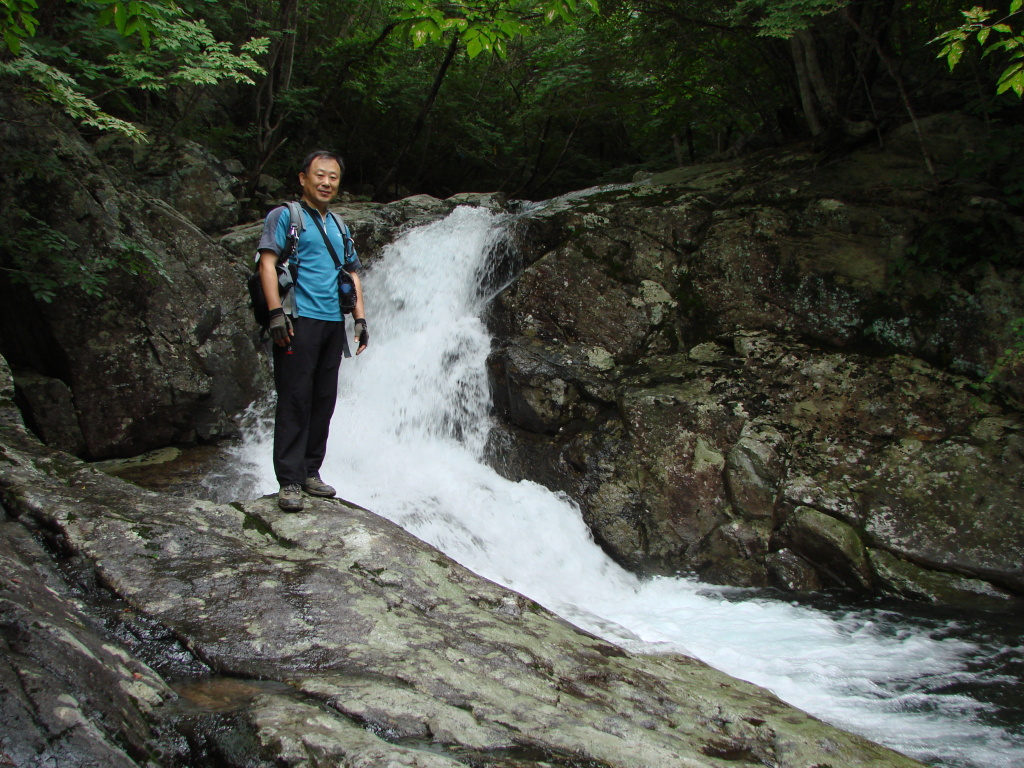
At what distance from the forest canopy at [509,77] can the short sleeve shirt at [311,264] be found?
1.11 metres

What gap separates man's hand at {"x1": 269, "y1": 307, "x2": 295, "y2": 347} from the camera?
349 centimetres

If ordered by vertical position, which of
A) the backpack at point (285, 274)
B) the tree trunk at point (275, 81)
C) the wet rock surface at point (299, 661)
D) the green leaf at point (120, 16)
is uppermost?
the tree trunk at point (275, 81)

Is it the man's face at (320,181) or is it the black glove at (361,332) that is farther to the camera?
the black glove at (361,332)

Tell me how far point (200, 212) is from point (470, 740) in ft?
31.7

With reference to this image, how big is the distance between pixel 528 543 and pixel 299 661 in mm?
3712

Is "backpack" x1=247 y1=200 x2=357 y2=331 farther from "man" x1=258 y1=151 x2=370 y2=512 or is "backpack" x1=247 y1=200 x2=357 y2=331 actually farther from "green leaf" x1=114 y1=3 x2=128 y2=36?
"green leaf" x1=114 y1=3 x2=128 y2=36

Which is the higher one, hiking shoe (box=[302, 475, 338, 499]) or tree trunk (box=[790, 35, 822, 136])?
tree trunk (box=[790, 35, 822, 136])

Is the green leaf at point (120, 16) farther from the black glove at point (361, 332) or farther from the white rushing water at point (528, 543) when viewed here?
the white rushing water at point (528, 543)

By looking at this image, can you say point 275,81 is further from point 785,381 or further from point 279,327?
point 785,381

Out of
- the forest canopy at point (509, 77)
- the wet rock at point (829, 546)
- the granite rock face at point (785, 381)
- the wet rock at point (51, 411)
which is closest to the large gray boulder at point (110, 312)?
the wet rock at point (51, 411)

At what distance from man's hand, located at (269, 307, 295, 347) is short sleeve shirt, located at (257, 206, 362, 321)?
167mm

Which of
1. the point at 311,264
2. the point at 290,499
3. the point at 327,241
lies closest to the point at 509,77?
the point at 327,241

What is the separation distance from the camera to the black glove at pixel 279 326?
349cm

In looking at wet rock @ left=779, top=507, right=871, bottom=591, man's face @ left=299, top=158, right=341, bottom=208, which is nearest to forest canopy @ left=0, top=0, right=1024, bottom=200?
man's face @ left=299, top=158, right=341, bottom=208
